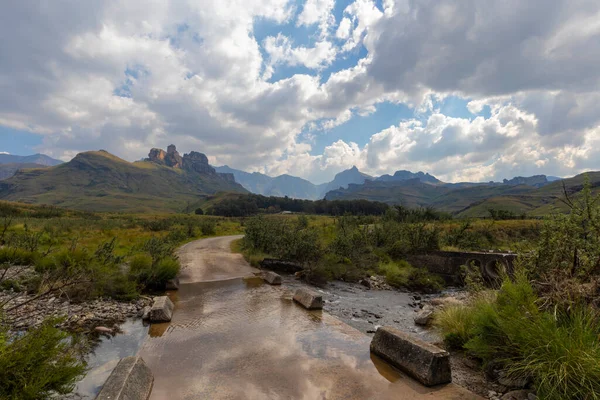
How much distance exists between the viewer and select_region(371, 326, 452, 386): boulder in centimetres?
659

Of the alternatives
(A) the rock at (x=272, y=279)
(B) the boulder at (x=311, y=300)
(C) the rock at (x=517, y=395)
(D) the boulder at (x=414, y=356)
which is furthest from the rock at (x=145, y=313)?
(C) the rock at (x=517, y=395)

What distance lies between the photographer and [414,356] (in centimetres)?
705

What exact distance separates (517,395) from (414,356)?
6.48 feet

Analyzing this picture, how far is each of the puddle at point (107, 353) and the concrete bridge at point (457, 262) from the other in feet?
59.5

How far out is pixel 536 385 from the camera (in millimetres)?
5473

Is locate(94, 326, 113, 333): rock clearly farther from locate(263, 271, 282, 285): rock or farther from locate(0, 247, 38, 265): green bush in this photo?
locate(263, 271, 282, 285): rock

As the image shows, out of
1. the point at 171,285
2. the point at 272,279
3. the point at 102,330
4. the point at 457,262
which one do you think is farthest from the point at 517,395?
the point at 457,262

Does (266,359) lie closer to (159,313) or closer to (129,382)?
(129,382)

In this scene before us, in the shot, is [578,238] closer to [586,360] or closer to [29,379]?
[586,360]

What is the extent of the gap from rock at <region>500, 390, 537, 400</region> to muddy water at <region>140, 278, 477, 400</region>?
0.64 m

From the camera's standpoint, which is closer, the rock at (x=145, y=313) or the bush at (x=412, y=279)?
the rock at (x=145, y=313)

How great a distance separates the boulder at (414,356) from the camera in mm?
6594

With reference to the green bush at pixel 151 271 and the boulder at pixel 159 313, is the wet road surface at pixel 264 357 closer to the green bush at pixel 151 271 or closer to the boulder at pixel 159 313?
the boulder at pixel 159 313

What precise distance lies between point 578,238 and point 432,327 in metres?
5.52
